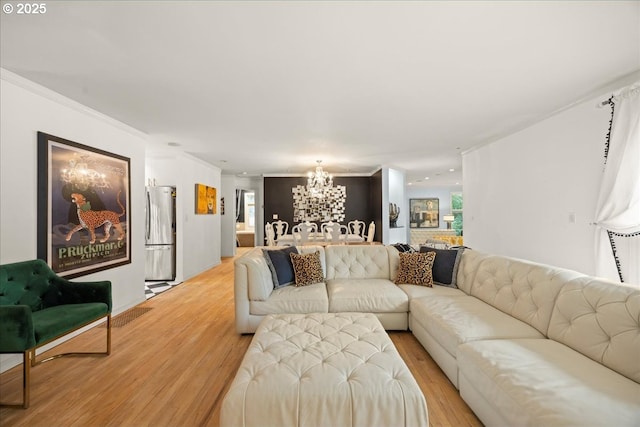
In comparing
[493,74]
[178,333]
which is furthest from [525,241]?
[178,333]

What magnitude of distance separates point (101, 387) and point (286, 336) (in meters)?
1.47

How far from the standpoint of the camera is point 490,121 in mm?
3838

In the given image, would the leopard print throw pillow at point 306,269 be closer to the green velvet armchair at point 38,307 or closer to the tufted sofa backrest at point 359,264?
the tufted sofa backrest at point 359,264

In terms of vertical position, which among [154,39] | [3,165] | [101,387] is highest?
[154,39]

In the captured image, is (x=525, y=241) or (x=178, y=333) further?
(x=525, y=241)

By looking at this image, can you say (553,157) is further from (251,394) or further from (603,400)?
(251,394)

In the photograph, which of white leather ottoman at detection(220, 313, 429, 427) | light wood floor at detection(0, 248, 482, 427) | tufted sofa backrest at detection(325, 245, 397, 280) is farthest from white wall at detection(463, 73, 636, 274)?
white leather ottoman at detection(220, 313, 429, 427)

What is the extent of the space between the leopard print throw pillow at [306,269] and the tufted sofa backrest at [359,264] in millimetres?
222

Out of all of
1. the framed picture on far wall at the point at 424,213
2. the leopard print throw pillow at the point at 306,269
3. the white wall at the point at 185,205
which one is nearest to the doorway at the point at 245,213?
the white wall at the point at 185,205

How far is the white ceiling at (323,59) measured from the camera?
1.74 meters

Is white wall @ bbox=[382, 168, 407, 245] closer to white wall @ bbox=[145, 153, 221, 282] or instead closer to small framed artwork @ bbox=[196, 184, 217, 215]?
small framed artwork @ bbox=[196, 184, 217, 215]

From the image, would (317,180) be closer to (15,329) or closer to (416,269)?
(416,269)

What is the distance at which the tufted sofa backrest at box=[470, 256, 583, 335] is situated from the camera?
2041 mm

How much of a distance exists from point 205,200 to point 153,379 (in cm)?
471
